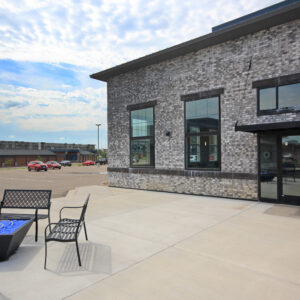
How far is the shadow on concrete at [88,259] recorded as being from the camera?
13.5 feet

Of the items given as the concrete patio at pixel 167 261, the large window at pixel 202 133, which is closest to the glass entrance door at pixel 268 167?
the large window at pixel 202 133

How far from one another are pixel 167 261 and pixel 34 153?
7066cm

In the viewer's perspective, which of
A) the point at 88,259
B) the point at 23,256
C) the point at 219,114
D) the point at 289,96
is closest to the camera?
the point at 88,259

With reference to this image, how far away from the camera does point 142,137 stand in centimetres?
1381

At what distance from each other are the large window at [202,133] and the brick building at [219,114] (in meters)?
0.04

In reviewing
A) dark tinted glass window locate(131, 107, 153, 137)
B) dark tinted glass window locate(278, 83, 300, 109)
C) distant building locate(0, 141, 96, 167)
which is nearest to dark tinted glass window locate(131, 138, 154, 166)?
dark tinted glass window locate(131, 107, 153, 137)

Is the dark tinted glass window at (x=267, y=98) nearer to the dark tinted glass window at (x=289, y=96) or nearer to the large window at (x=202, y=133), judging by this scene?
the dark tinted glass window at (x=289, y=96)

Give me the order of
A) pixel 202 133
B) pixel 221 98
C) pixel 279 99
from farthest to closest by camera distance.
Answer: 1. pixel 202 133
2. pixel 221 98
3. pixel 279 99

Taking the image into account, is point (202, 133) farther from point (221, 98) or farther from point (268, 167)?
point (268, 167)

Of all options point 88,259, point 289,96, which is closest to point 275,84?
point 289,96

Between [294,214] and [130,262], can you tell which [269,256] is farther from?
[294,214]

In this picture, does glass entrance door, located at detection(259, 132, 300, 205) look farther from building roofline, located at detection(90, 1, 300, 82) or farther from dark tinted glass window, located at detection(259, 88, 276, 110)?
A: building roofline, located at detection(90, 1, 300, 82)

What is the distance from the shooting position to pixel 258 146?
9836 mm

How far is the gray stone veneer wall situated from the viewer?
31.4 ft
